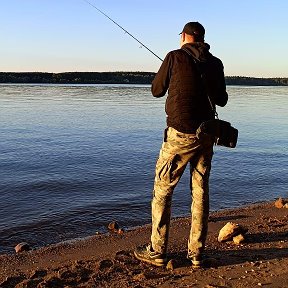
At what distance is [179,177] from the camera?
465cm

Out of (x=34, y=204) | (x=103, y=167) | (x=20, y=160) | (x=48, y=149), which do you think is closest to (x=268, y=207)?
(x=34, y=204)

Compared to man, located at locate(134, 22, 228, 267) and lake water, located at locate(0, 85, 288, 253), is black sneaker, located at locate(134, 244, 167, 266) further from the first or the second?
lake water, located at locate(0, 85, 288, 253)

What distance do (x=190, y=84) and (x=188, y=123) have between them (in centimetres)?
39

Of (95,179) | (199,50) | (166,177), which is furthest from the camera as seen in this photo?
(95,179)

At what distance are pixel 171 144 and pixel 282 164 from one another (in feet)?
28.8

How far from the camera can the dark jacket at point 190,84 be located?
14.4 ft

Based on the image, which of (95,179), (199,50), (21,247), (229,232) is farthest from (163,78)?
(95,179)

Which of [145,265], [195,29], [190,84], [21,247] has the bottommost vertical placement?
[21,247]

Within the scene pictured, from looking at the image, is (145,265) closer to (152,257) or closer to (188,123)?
(152,257)

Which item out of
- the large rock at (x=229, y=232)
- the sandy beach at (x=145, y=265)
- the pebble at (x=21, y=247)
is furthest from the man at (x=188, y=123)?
the pebble at (x=21, y=247)

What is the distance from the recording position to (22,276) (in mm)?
4730

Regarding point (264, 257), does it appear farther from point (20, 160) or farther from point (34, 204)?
point (20, 160)

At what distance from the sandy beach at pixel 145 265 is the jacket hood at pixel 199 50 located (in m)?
2.19

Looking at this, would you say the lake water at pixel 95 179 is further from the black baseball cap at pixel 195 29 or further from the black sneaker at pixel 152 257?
the black baseball cap at pixel 195 29
